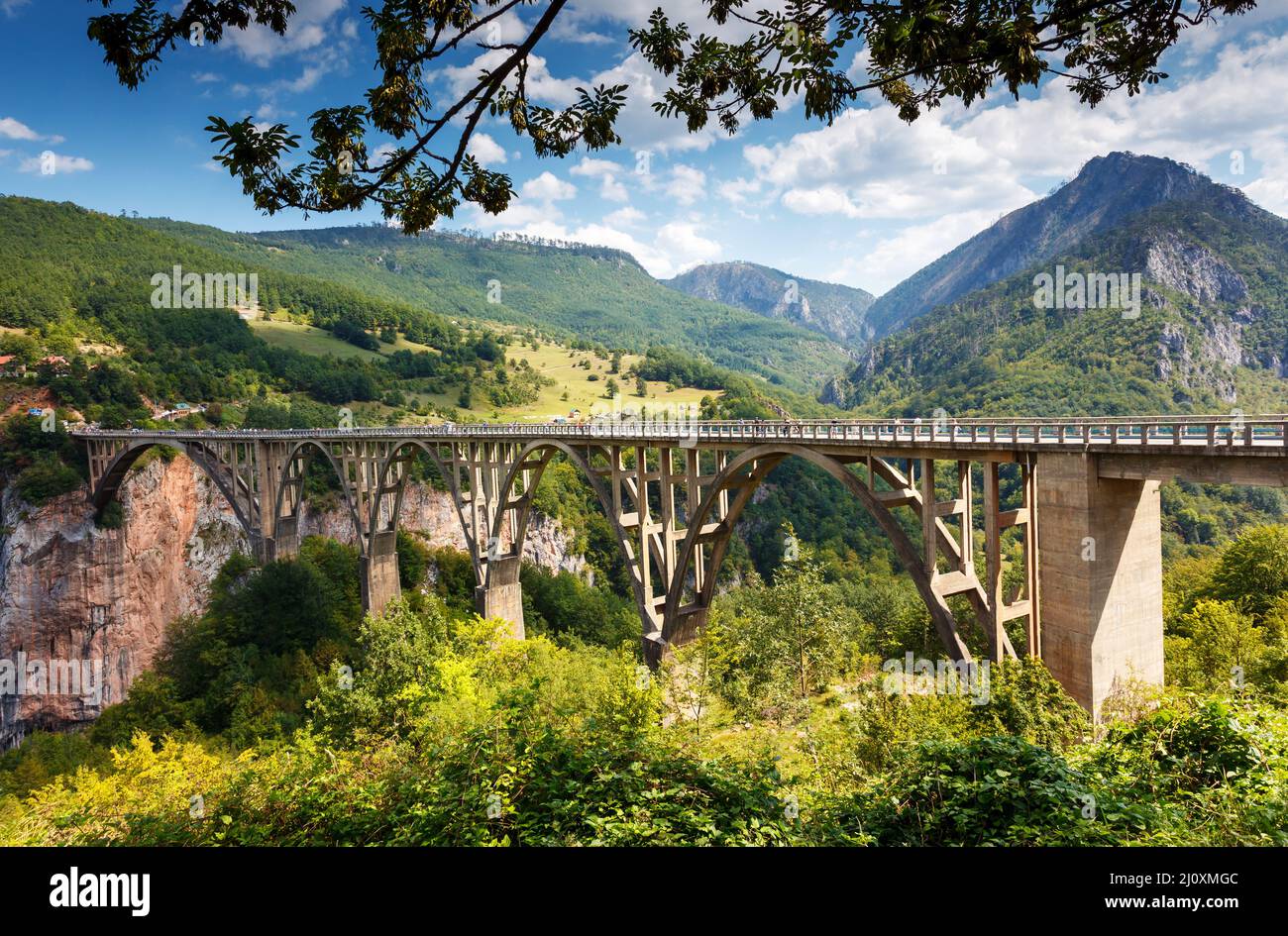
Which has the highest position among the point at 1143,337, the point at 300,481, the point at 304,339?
the point at 1143,337

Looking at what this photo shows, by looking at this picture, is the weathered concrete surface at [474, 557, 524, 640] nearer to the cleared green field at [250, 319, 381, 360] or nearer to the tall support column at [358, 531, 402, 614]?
the tall support column at [358, 531, 402, 614]

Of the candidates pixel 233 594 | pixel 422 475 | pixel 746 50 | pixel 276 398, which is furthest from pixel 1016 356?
pixel 746 50

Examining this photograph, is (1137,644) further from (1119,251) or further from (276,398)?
(1119,251)

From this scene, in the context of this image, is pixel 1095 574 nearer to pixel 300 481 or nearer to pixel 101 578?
pixel 300 481

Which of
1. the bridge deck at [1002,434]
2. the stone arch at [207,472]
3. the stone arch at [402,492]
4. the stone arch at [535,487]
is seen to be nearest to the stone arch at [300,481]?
the stone arch at [402,492]

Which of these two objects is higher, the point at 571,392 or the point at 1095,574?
the point at 571,392

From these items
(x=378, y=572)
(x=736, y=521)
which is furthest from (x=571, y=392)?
(x=736, y=521)

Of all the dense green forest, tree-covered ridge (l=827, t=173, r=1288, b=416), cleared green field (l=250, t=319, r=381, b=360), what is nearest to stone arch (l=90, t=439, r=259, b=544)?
the dense green forest
